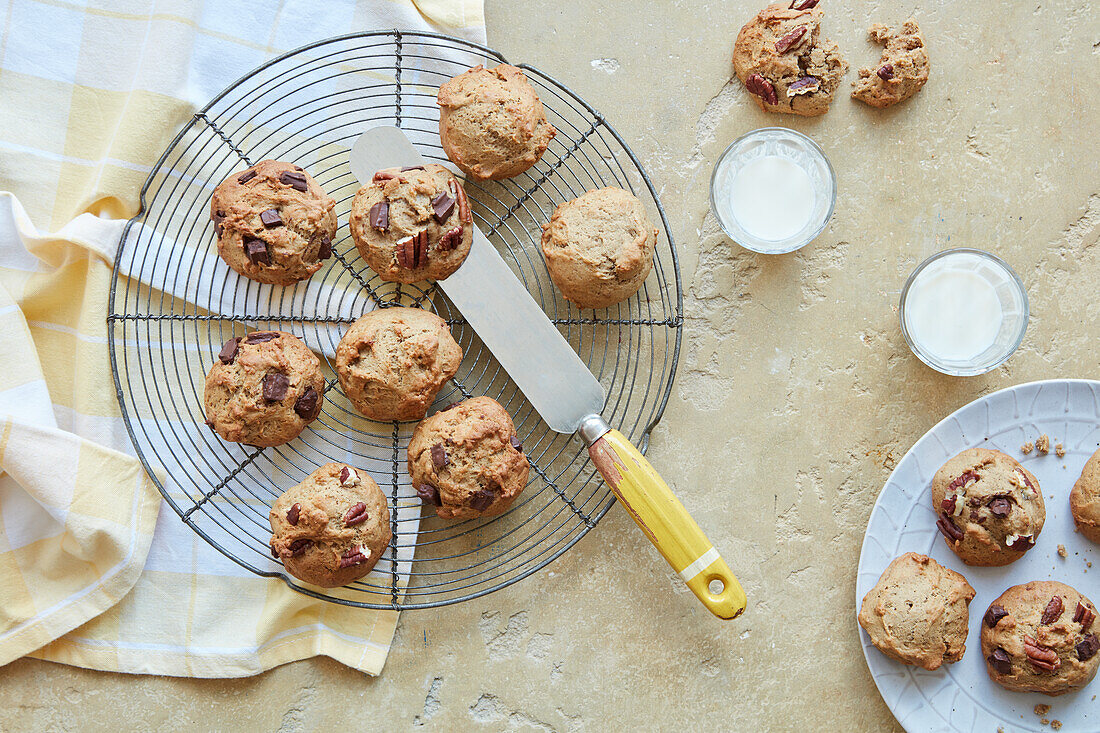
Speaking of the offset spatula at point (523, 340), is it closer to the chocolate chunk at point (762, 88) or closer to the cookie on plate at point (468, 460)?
the cookie on plate at point (468, 460)

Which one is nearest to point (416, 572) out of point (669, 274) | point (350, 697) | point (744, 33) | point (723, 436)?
point (350, 697)

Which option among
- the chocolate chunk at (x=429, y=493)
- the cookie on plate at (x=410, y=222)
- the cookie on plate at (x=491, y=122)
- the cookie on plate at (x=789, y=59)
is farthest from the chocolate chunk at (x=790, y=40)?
the chocolate chunk at (x=429, y=493)

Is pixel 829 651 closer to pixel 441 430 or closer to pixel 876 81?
pixel 441 430

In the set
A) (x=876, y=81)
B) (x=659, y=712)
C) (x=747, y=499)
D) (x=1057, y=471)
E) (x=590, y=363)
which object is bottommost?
(x=659, y=712)

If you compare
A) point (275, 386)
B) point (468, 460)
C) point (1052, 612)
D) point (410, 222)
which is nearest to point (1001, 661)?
point (1052, 612)

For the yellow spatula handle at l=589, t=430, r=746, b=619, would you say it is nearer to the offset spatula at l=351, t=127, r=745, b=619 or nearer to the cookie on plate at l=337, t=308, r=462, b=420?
the offset spatula at l=351, t=127, r=745, b=619

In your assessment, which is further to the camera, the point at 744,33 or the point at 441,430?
the point at 744,33

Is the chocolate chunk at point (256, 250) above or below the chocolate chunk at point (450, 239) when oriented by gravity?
below
